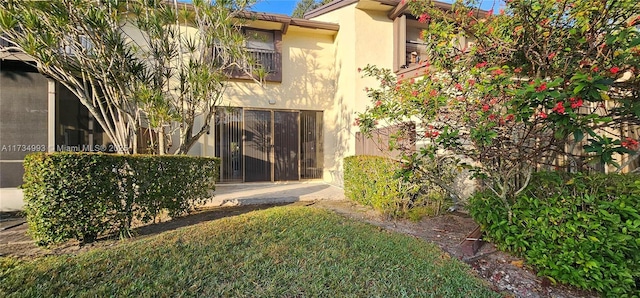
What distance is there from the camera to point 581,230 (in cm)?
266

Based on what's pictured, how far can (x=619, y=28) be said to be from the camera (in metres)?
2.76

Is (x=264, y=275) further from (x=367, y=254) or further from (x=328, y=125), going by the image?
(x=328, y=125)

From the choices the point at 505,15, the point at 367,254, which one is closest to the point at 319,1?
the point at 505,15

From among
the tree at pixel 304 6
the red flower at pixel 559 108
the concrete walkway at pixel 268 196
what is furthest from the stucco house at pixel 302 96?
the tree at pixel 304 6

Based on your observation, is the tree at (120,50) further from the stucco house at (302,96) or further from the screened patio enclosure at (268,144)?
the screened patio enclosure at (268,144)

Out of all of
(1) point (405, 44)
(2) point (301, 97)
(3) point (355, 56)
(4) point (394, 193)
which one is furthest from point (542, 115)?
(2) point (301, 97)

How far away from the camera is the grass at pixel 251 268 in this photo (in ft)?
8.36

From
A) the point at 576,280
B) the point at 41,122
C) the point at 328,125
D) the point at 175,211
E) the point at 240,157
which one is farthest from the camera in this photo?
the point at 328,125

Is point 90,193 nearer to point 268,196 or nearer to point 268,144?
point 268,196

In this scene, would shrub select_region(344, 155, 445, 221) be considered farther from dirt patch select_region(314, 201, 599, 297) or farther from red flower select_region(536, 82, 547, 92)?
red flower select_region(536, 82, 547, 92)

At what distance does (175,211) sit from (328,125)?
6844 mm

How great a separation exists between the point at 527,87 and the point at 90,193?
16.8ft

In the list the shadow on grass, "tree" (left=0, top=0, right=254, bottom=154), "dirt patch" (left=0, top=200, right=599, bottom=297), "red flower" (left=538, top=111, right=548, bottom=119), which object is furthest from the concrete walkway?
"red flower" (left=538, top=111, right=548, bottom=119)

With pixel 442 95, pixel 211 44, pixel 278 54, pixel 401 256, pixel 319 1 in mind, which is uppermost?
pixel 319 1
